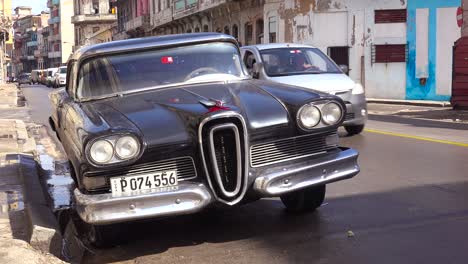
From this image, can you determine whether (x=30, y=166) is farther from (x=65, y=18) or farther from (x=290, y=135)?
(x=65, y=18)

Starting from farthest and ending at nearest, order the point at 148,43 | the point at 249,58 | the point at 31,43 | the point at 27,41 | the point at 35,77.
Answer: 1. the point at 27,41
2. the point at 31,43
3. the point at 35,77
4. the point at 249,58
5. the point at 148,43

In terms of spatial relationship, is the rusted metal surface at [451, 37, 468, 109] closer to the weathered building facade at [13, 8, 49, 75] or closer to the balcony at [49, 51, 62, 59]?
the balcony at [49, 51, 62, 59]

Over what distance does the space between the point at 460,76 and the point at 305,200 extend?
12910 mm

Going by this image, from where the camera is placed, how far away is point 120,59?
18.5 feet

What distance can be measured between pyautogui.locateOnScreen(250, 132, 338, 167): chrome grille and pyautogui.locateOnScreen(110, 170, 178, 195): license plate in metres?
0.63

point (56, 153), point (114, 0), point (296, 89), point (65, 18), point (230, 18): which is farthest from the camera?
point (65, 18)

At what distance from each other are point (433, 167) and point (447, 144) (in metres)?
2.18

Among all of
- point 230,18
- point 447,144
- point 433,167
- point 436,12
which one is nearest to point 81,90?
point 433,167

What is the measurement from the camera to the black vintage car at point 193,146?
4.24 metres

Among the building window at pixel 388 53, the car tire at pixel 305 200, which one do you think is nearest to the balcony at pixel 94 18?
the building window at pixel 388 53

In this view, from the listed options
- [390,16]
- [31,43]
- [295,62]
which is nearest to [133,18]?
[390,16]

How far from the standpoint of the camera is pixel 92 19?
80.6m

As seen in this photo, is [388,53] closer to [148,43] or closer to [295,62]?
[295,62]

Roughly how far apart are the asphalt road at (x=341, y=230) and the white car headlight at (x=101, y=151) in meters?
0.88
